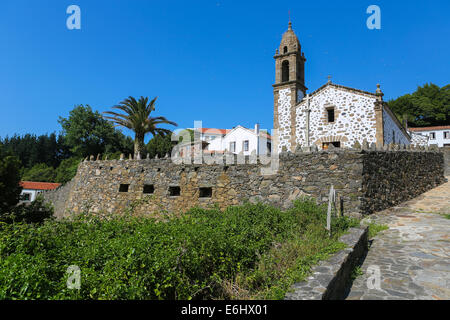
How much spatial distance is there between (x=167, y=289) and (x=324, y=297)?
1.92m

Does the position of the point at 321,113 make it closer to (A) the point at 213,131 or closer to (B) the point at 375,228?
(B) the point at 375,228

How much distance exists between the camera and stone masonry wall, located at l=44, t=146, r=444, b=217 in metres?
8.88

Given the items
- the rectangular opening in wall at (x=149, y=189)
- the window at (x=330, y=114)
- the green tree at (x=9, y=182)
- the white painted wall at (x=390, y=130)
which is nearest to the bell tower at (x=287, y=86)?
the window at (x=330, y=114)

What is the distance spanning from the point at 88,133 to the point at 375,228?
33.6 metres

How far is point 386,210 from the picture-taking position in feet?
31.9

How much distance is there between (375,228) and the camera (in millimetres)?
7691

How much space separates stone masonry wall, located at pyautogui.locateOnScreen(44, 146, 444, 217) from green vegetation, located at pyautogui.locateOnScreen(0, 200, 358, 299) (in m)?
2.69

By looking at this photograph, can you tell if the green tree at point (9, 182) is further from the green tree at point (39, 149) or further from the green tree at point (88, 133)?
the green tree at point (39, 149)

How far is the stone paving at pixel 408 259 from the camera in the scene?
13.7ft

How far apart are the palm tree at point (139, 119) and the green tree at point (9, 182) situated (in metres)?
7.21

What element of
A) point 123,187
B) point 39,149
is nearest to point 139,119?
point 123,187

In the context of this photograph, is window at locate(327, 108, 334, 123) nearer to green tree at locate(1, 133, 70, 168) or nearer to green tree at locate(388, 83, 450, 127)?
green tree at locate(388, 83, 450, 127)

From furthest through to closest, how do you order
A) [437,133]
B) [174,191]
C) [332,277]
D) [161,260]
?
[437,133] < [174,191] < [332,277] < [161,260]
